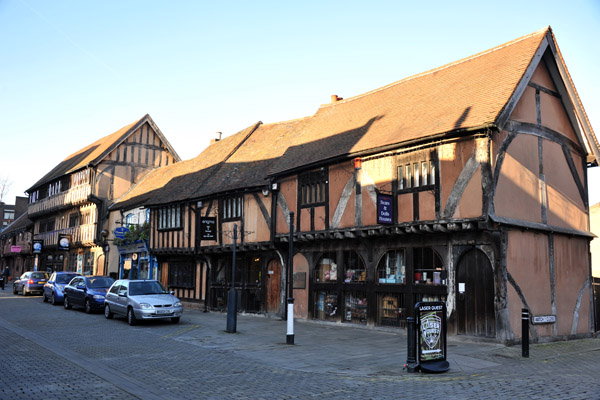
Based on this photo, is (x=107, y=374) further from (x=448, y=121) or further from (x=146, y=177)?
(x=146, y=177)

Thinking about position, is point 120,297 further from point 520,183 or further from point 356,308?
point 520,183

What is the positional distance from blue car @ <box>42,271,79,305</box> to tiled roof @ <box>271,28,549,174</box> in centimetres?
1279

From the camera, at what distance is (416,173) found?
50.2ft

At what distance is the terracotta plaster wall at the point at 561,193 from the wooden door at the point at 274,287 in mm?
10126

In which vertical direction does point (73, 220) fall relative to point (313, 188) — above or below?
above

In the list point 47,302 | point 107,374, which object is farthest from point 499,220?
point 47,302

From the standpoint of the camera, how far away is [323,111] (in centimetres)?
2341

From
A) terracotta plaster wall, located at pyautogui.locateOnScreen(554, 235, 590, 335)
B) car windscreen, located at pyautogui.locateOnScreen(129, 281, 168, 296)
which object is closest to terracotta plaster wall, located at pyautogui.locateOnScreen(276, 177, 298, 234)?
car windscreen, located at pyautogui.locateOnScreen(129, 281, 168, 296)

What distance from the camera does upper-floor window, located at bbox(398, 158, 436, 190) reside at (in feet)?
48.9

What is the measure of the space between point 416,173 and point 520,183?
2977mm

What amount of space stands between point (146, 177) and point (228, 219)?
1716 centimetres

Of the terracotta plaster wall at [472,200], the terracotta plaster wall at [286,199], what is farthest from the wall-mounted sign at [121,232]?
the terracotta plaster wall at [472,200]

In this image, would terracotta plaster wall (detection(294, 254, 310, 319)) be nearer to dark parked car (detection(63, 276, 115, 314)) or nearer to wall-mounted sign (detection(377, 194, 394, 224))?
wall-mounted sign (detection(377, 194, 394, 224))

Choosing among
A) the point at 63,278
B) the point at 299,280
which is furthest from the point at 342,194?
the point at 63,278
